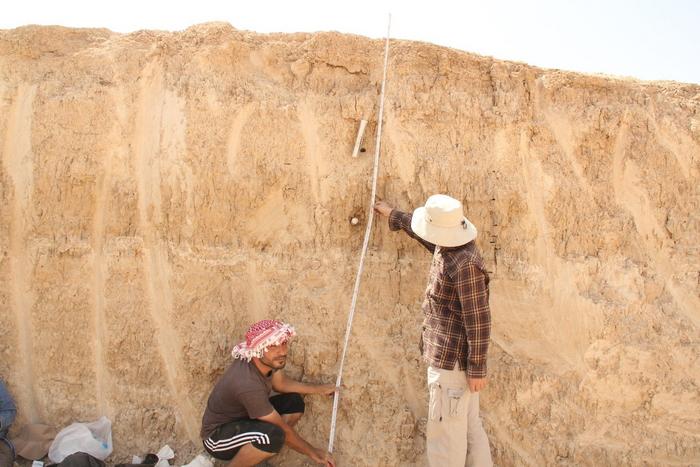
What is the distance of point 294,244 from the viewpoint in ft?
15.8

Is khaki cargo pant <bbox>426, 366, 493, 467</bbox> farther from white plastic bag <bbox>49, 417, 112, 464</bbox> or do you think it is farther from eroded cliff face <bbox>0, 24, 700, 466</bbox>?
white plastic bag <bbox>49, 417, 112, 464</bbox>

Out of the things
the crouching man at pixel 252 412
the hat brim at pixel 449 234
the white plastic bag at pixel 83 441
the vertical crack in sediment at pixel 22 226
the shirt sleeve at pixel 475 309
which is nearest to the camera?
the shirt sleeve at pixel 475 309

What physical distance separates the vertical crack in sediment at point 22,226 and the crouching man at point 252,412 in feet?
4.88

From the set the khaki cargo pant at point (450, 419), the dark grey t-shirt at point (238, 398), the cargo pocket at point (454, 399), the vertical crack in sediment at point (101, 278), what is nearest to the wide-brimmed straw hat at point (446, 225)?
the khaki cargo pant at point (450, 419)

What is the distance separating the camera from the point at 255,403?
388 centimetres

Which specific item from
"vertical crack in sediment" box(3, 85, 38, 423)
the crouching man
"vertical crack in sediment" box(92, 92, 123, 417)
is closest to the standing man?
the crouching man

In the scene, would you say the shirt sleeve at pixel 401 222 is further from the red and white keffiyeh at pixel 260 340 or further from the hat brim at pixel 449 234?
the red and white keffiyeh at pixel 260 340

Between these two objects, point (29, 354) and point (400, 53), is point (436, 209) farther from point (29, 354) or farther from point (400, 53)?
point (29, 354)

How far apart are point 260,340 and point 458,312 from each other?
1255mm

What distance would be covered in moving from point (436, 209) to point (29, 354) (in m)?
3.13

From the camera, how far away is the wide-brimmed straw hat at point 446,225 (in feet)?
12.1

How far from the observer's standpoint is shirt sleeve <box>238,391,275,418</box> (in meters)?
3.88

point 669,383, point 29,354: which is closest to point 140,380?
point 29,354

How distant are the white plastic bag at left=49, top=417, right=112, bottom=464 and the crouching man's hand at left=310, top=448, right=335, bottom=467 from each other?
1412 mm
